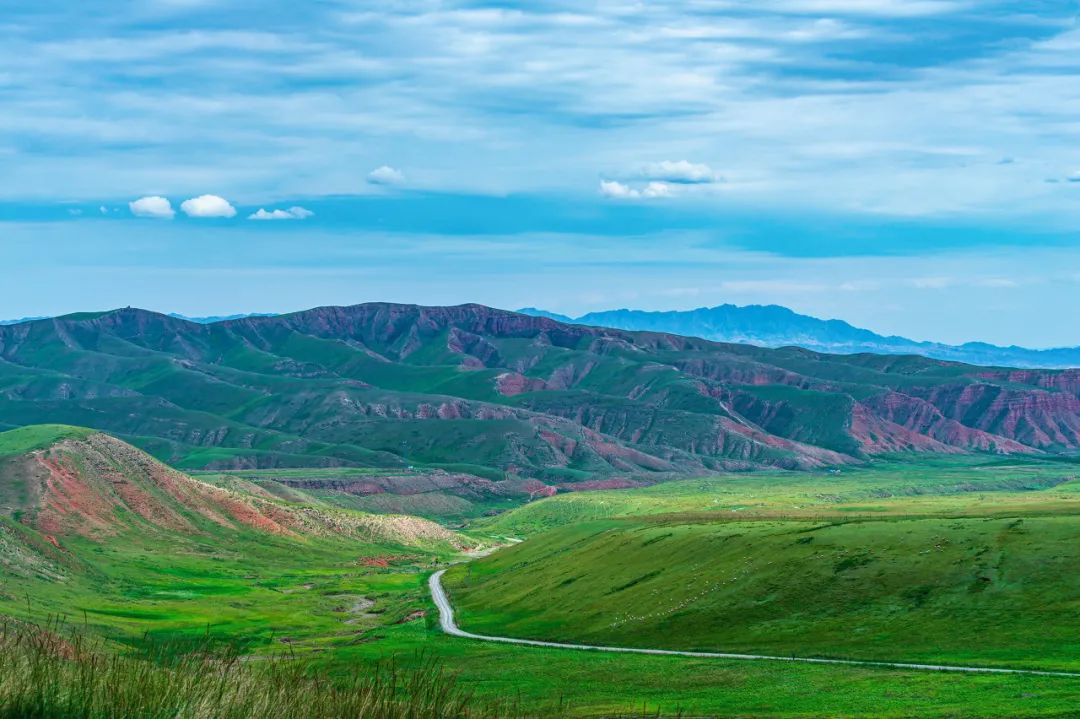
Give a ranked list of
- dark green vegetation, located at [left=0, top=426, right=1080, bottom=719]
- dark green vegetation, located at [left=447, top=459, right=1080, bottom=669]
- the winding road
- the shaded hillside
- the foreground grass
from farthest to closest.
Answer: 1. the shaded hillside
2. dark green vegetation, located at [left=447, top=459, right=1080, bottom=669]
3. the winding road
4. dark green vegetation, located at [left=0, top=426, right=1080, bottom=719]
5. the foreground grass

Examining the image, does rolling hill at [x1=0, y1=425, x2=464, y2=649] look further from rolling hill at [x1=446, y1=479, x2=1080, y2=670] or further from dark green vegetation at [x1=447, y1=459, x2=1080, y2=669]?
rolling hill at [x1=446, y1=479, x2=1080, y2=670]

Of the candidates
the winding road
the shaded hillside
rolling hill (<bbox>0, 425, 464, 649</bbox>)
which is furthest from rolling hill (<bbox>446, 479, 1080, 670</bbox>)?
the shaded hillside

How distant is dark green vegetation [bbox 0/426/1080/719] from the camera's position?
17547mm

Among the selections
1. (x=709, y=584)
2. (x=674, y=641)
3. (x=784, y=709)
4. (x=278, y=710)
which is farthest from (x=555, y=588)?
(x=278, y=710)

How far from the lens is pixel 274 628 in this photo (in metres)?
79.8

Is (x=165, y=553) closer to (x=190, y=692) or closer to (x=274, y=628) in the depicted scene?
(x=274, y=628)

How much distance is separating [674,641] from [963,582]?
19715mm

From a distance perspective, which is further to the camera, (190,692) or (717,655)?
(717,655)

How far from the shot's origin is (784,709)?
171 ft

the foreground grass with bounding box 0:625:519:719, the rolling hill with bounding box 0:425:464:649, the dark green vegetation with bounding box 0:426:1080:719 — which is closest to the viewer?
the foreground grass with bounding box 0:625:519:719

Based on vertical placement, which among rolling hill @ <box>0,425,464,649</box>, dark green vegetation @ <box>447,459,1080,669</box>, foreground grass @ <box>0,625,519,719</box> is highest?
foreground grass @ <box>0,625,519,719</box>

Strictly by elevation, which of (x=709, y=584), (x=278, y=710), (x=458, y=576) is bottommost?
(x=458, y=576)

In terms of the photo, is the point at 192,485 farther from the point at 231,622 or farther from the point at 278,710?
the point at 278,710

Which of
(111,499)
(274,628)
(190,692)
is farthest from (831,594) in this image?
(111,499)
